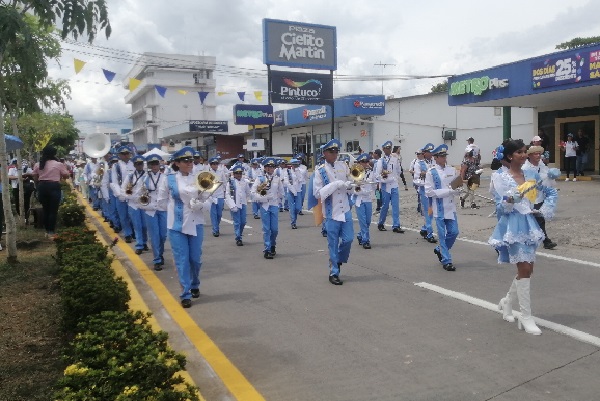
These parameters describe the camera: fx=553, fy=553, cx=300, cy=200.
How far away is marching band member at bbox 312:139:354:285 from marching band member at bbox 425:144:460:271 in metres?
1.48

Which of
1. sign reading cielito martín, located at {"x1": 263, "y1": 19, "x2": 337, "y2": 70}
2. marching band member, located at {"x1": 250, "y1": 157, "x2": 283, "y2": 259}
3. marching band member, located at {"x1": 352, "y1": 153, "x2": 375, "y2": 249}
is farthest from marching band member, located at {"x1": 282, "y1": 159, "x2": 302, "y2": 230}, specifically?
sign reading cielito martín, located at {"x1": 263, "y1": 19, "x2": 337, "y2": 70}

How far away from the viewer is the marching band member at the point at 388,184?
12312 mm

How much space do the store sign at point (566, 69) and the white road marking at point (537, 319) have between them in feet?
45.3

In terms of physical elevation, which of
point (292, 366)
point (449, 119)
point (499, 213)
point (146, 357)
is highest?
point (449, 119)

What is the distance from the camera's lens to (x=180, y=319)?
6.12m

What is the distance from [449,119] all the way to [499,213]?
3379 centimetres

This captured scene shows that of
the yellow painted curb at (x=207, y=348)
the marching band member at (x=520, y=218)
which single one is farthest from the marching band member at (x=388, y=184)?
the marching band member at (x=520, y=218)

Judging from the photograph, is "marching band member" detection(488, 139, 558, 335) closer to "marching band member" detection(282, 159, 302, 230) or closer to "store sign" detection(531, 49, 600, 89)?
"marching band member" detection(282, 159, 302, 230)

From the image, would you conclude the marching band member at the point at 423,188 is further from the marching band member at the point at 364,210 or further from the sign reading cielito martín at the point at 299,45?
the sign reading cielito martín at the point at 299,45

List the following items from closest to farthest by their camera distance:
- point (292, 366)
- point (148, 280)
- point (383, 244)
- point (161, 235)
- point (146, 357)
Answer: point (146, 357), point (292, 366), point (148, 280), point (161, 235), point (383, 244)

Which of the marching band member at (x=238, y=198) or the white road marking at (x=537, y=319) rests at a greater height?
the marching band member at (x=238, y=198)

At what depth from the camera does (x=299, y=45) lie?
28562mm

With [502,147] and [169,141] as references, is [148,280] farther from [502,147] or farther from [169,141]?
[169,141]

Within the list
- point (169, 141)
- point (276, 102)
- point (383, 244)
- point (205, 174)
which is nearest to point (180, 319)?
point (205, 174)
